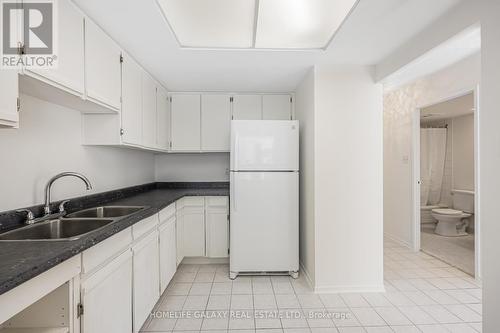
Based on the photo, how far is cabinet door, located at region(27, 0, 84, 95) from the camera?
1.34m

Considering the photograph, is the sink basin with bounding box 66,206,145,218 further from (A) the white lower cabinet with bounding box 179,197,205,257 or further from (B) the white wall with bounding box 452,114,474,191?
(B) the white wall with bounding box 452,114,474,191

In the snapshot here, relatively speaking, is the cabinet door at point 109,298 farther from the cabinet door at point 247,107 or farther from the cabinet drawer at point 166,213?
the cabinet door at point 247,107

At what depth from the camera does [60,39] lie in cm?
136

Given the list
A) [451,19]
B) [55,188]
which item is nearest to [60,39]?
[55,188]

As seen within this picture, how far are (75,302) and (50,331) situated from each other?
0.12 meters

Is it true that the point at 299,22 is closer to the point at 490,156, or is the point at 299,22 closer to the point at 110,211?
the point at 490,156

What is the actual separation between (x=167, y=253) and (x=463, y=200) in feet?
17.1

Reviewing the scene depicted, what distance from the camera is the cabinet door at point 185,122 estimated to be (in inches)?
131

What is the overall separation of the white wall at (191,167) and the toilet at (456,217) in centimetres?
367

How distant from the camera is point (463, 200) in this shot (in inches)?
180

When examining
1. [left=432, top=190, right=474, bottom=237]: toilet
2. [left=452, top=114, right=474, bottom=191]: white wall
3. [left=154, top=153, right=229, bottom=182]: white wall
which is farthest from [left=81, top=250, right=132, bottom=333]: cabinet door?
[left=452, top=114, right=474, bottom=191]: white wall

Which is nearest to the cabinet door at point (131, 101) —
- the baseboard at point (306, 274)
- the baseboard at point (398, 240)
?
the baseboard at point (306, 274)

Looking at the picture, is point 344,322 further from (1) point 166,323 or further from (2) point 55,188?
(2) point 55,188

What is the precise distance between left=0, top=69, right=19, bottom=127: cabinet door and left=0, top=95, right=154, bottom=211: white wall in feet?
1.66
